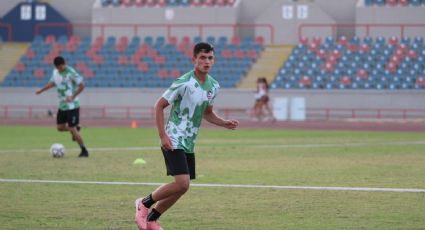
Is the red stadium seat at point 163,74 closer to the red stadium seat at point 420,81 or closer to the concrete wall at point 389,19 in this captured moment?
the concrete wall at point 389,19

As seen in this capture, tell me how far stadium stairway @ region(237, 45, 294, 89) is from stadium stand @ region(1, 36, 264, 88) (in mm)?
270

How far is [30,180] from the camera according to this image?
1642 centimetres

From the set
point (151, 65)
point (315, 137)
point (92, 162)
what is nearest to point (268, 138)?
point (315, 137)

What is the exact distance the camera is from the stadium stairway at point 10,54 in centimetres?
4937

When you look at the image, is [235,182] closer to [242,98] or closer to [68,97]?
[68,97]

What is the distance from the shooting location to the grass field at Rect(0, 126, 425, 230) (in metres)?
11.8

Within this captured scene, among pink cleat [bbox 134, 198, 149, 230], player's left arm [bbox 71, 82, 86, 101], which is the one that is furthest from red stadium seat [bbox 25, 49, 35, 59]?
pink cleat [bbox 134, 198, 149, 230]

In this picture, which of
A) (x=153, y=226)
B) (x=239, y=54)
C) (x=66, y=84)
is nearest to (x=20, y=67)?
(x=239, y=54)

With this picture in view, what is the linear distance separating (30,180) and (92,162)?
372 cm

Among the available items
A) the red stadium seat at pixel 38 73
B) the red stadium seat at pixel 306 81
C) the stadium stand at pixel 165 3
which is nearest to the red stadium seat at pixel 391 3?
the red stadium seat at pixel 306 81

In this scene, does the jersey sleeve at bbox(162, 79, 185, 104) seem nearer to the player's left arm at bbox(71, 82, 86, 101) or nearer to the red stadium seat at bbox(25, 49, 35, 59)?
the player's left arm at bbox(71, 82, 86, 101)

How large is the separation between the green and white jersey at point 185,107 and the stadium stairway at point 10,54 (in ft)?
127

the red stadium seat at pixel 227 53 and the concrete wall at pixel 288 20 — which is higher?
Answer: the concrete wall at pixel 288 20

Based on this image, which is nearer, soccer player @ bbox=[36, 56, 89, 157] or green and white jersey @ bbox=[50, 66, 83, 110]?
soccer player @ bbox=[36, 56, 89, 157]
